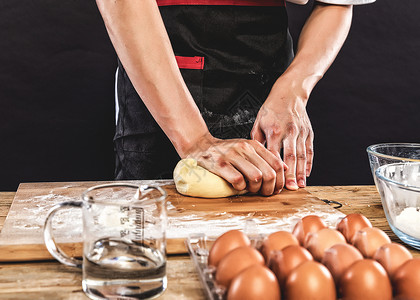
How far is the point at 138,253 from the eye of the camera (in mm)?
707

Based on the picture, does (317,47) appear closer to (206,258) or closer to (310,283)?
(206,258)

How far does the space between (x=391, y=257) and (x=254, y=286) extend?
0.77ft

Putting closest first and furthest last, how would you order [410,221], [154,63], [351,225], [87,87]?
[351,225], [410,221], [154,63], [87,87]

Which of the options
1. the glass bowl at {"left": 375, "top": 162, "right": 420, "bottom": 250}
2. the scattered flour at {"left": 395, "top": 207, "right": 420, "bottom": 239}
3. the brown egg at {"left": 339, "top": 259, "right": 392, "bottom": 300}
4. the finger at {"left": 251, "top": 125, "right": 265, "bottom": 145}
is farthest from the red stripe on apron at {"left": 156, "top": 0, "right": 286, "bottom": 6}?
the brown egg at {"left": 339, "top": 259, "right": 392, "bottom": 300}

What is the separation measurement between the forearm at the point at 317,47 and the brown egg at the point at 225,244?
3.00 ft

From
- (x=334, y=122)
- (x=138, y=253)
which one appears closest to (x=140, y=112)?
(x=138, y=253)

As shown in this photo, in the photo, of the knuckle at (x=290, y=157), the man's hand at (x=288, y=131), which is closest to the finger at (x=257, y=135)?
the man's hand at (x=288, y=131)

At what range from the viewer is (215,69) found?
159 centimetres

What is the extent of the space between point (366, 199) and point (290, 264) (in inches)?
29.2

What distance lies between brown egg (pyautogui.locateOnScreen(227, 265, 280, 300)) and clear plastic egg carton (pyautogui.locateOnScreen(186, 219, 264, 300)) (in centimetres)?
3

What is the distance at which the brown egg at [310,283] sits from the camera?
0.60 meters

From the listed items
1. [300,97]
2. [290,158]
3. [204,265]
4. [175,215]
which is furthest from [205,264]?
[300,97]

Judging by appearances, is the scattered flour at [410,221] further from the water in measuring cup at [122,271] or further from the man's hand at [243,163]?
the water in measuring cup at [122,271]

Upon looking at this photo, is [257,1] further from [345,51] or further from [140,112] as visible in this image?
[345,51]
